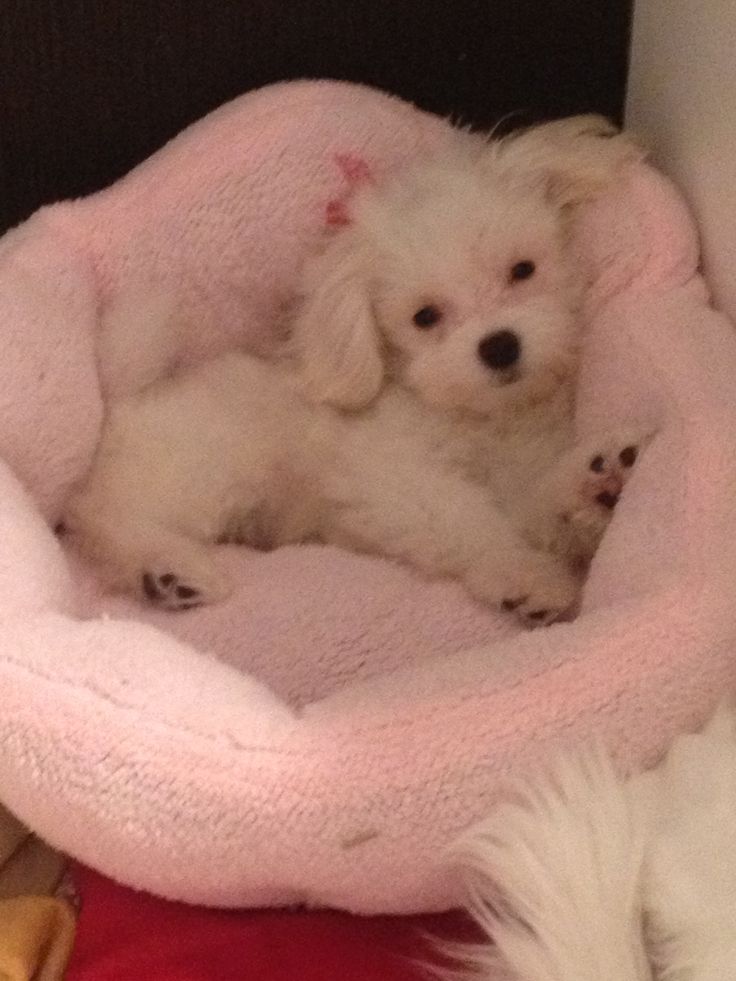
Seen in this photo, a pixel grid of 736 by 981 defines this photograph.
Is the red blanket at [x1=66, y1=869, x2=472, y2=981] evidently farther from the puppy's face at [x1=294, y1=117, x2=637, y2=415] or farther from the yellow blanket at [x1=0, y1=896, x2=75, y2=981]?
the puppy's face at [x1=294, y1=117, x2=637, y2=415]

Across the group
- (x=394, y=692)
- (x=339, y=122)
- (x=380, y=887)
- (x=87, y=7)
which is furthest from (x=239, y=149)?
(x=380, y=887)

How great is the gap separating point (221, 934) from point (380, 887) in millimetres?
154

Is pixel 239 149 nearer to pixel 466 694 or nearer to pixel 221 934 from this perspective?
pixel 466 694

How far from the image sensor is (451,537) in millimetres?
1330

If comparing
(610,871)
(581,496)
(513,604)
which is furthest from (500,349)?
(610,871)

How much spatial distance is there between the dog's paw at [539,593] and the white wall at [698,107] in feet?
1.11

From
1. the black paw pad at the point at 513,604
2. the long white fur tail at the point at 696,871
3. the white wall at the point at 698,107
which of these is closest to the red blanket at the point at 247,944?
the long white fur tail at the point at 696,871

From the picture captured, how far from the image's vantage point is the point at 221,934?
1020mm

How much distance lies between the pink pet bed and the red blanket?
30 mm

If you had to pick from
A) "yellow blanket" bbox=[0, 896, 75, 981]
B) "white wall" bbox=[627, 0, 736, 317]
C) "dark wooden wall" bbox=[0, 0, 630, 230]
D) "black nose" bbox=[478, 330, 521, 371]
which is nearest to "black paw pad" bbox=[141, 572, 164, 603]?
"yellow blanket" bbox=[0, 896, 75, 981]

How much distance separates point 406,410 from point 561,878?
73cm

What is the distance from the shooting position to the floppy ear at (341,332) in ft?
4.67

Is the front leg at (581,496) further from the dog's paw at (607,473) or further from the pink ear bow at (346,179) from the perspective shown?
the pink ear bow at (346,179)

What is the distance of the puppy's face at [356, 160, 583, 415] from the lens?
1374 millimetres
